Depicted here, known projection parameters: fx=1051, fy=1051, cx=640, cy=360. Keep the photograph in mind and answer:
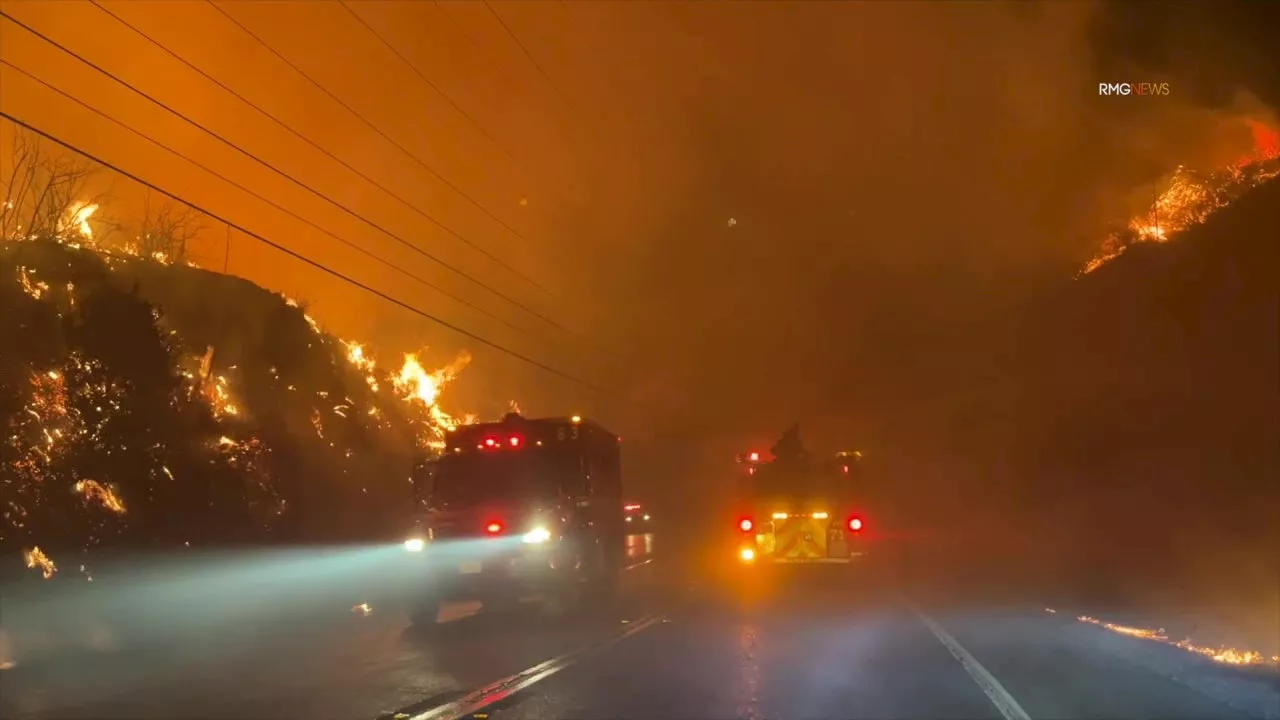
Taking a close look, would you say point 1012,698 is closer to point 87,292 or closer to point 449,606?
point 449,606

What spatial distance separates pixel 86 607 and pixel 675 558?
2109 centimetres

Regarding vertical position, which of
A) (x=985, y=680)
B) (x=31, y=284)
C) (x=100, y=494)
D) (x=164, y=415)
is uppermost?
(x=31, y=284)

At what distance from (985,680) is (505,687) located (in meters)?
4.65

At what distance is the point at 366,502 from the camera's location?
143ft

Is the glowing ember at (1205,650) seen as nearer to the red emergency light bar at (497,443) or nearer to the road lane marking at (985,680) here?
the road lane marking at (985,680)

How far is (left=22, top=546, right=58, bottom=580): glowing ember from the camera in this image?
21.9 meters

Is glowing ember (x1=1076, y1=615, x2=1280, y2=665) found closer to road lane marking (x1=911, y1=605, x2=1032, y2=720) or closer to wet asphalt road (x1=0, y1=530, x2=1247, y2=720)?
wet asphalt road (x1=0, y1=530, x2=1247, y2=720)

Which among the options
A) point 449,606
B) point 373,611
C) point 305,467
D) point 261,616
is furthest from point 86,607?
point 305,467

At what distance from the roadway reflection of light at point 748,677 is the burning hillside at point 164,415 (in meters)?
8.03

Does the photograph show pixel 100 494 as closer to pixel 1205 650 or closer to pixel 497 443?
pixel 497 443

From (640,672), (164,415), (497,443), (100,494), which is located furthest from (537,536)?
(164,415)

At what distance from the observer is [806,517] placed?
2386cm

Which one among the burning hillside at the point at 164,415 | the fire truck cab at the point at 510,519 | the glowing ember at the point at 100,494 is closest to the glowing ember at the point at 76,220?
the burning hillside at the point at 164,415

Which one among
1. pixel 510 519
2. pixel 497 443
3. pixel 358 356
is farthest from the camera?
pixel 358 356
